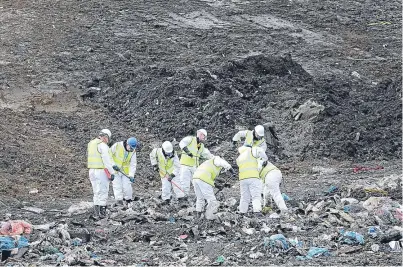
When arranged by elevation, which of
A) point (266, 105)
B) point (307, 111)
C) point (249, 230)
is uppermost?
point (266, 105)

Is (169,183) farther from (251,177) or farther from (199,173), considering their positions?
(251,177)

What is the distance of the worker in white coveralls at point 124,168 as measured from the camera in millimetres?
18484

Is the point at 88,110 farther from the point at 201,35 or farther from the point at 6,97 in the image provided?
the point at 201,35

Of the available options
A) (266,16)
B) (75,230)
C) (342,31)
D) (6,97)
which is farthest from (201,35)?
(75,230)

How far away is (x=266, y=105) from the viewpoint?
2656cm

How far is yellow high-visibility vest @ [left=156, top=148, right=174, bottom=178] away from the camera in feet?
62.9

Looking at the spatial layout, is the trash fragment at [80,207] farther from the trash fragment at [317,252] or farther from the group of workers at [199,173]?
the trash fragment at [317,252]

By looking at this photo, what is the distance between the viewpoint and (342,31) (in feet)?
118

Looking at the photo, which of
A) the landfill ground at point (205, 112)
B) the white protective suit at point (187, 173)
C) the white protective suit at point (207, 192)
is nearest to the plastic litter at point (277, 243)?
the landfill ground at point (205, 112)

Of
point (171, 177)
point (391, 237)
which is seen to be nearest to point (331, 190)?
point (171, 177)

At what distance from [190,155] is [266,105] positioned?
7.85 m

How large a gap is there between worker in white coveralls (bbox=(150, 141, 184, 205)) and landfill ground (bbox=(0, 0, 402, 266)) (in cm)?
54

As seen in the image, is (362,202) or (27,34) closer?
(362,202)

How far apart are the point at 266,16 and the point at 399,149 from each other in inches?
551
